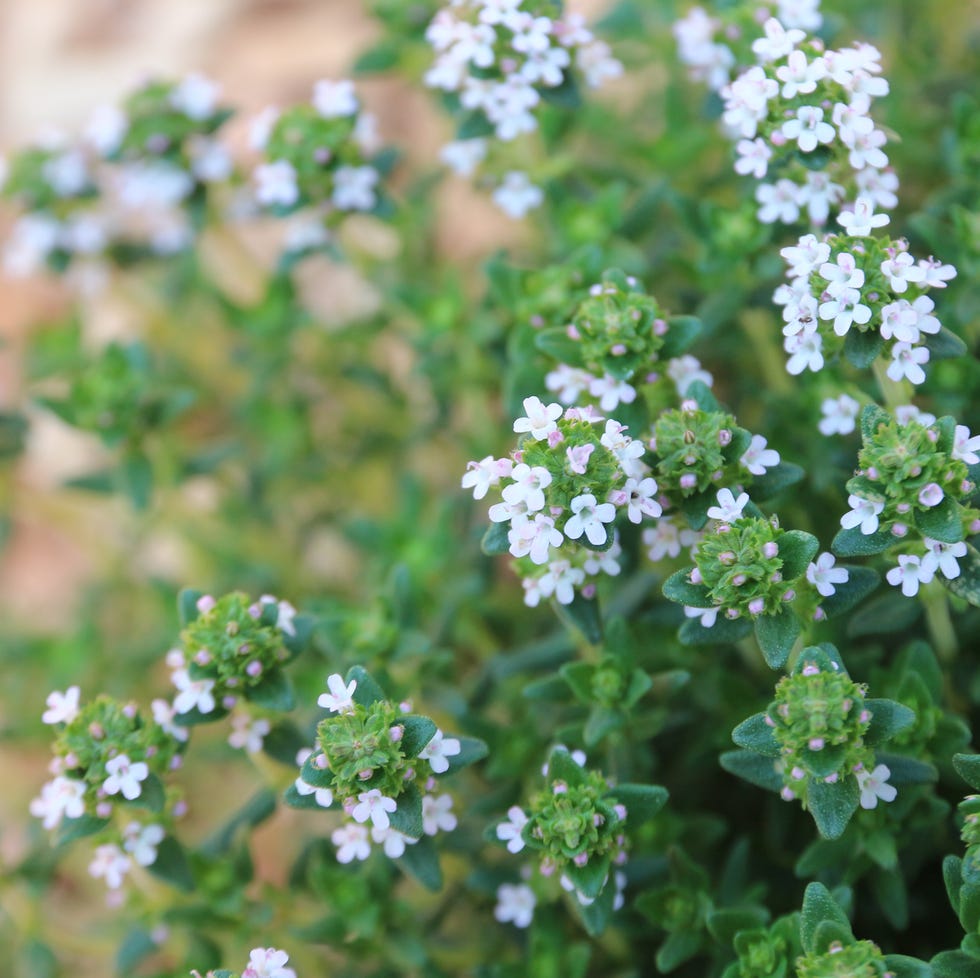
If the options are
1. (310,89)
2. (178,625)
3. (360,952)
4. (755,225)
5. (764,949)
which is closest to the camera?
(764,949)

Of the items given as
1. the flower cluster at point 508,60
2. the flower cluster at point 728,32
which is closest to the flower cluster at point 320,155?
the flower cluster at point 508,60

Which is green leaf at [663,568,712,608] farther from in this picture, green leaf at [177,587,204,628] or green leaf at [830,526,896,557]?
green leaf at [177,587,204,628]

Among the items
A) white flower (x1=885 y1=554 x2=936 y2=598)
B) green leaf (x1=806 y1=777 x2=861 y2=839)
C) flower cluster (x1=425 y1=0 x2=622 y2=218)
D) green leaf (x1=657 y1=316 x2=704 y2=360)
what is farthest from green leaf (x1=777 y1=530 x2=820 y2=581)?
flower cluster (x1=425 y1=0 x2=622 y2=218)

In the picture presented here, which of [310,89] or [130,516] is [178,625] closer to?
[130,516]

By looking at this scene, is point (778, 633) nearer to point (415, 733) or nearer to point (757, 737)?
point (757, 737)

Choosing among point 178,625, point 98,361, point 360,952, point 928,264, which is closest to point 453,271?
point 98,361

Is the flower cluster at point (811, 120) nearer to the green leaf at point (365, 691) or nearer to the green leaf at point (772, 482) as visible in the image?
the green leaf at point (772, 482)

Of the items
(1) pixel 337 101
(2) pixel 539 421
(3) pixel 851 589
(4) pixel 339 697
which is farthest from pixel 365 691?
(1) pixel 337 101
